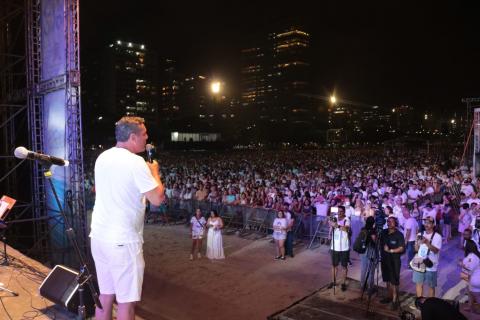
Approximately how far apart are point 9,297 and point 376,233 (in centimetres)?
567

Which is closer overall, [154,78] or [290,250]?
[290,250]

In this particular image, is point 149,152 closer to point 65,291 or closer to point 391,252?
point 65,291

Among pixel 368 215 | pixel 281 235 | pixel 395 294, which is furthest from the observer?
pixel 281 235

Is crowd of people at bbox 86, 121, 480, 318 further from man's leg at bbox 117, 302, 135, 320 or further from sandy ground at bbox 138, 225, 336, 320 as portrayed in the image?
man's leg at bbox 117, 302, 135, 320

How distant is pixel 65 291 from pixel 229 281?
19.7 ft

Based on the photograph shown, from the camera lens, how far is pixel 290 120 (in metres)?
146

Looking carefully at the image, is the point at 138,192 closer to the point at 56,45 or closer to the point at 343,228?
the point at 343,228

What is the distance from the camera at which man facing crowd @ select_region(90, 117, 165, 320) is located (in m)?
2.68

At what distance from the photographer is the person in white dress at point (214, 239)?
11.4 metres

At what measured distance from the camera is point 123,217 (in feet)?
8.87

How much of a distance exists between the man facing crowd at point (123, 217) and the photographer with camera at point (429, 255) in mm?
6107

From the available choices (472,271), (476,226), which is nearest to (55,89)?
(472,271)

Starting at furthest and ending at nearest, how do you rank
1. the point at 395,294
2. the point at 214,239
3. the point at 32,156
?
the point at 214,239
the point at 395,294
the point at 32,156

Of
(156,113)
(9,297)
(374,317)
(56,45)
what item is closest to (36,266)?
(9,297)
